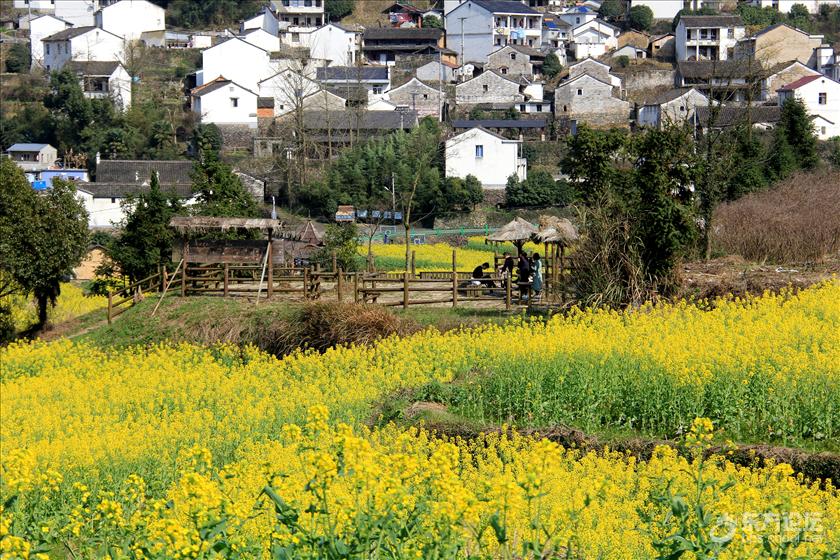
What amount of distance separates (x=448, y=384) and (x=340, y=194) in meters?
38.2

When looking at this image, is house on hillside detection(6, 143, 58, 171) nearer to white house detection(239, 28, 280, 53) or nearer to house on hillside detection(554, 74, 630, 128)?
white house detection(239, 28, 280, 53)

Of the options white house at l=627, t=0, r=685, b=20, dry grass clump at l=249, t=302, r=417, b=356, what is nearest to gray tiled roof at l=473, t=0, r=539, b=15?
white house at l=627, t=0, r=685, b=20

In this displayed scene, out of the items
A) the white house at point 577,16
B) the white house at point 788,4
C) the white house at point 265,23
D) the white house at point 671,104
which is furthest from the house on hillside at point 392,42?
the white house at point 788,4

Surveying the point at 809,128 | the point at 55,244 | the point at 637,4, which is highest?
the point at 637,4

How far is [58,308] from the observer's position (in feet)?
103

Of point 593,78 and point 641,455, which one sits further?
point 593,78

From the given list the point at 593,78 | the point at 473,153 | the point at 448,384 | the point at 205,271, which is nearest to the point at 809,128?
the point at 473,153

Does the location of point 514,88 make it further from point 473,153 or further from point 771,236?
point 771,236

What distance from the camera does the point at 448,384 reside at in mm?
17406

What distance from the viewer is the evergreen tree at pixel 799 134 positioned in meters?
46.0

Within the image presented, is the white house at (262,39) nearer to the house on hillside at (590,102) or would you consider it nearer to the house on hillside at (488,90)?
the house on hillside at (488,90)

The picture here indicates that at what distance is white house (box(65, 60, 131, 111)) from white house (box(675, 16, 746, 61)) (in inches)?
1286

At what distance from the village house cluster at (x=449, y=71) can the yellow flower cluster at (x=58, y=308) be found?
78.6 ft

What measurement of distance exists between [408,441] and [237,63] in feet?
202
